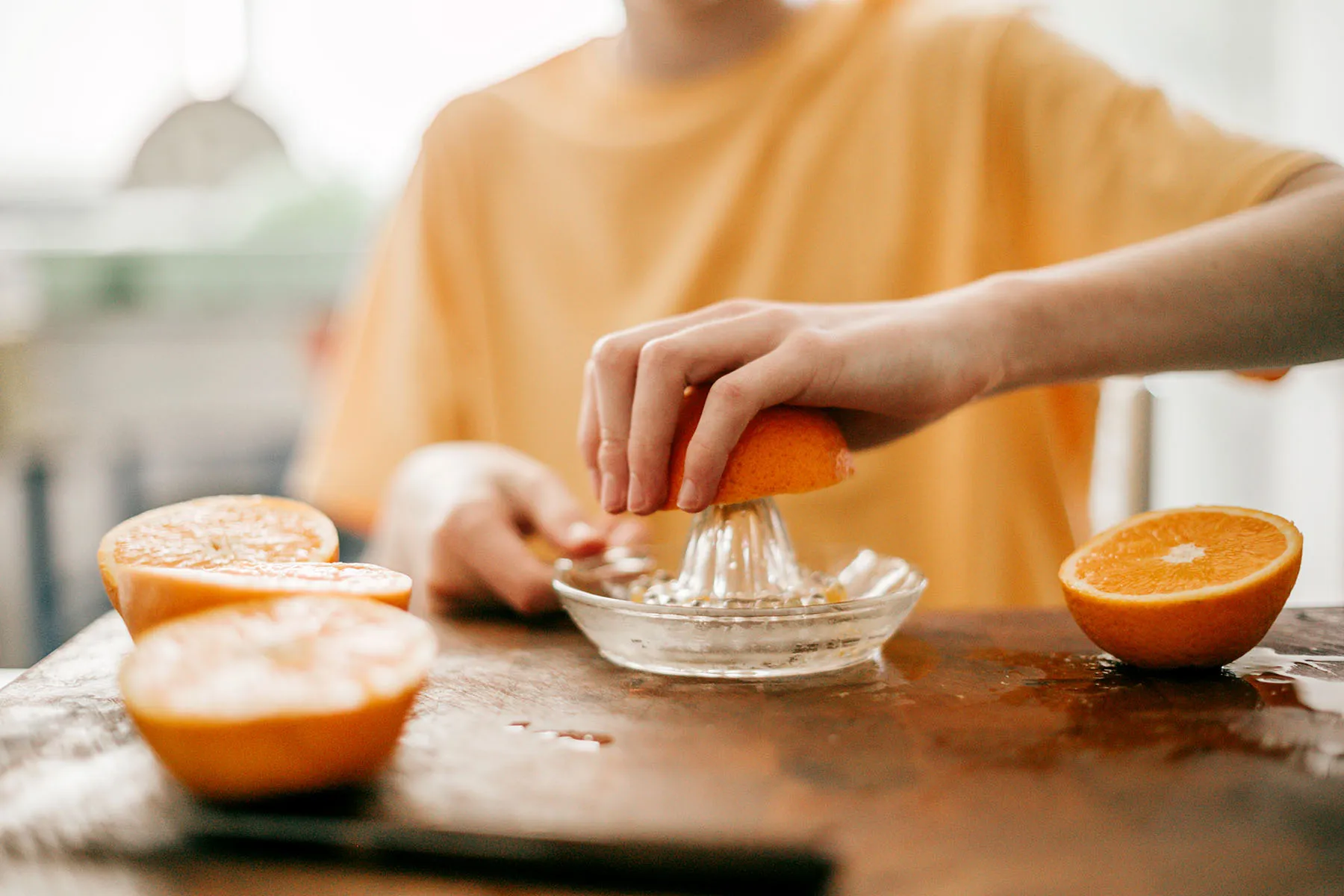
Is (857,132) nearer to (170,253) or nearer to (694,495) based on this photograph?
(694,495)

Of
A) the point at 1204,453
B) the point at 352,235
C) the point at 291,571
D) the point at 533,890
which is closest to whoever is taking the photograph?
the point at 533,890

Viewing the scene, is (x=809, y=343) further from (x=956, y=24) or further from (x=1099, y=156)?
(x=956, y=24)

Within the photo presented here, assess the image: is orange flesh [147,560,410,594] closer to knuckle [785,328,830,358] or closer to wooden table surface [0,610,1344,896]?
wooden table surface [0,610,1344,896]

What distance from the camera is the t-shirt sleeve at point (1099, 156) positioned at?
81 cm

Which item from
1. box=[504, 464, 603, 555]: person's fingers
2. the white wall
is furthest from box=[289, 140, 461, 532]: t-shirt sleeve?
the white wall

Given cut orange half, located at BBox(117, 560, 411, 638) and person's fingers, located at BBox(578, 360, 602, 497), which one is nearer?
cut orange half, located at BBox(117, 560, 411, 638)

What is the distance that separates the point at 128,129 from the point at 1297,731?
3.28m

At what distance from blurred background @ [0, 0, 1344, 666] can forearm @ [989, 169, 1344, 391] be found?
1428 mm

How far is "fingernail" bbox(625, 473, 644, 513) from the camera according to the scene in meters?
0.54

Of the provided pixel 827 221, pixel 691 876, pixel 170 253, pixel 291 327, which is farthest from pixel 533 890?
pixel 170 253

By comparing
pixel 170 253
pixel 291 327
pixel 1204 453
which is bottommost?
pixel 1204 453

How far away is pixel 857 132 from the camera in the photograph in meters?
1.04

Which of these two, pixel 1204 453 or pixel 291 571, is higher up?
pixel 291 571

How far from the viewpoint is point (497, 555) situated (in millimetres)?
647
